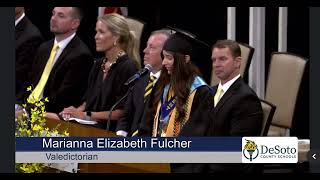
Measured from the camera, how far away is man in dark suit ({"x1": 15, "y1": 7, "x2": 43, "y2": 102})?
6.63m

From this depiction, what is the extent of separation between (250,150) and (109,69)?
1.18m

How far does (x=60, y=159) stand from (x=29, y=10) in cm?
107

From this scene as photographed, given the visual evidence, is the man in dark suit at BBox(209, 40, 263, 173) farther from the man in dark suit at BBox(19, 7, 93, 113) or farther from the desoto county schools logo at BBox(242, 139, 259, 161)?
the man in dark suit at BBox(19, 7, 93, 113)

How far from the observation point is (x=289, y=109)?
660 centimetres

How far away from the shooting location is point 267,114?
620cm

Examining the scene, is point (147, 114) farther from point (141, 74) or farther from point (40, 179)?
point (40, 179)

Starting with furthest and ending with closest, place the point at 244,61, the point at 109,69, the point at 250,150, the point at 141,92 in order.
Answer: the point at 109,69 < the point at 244,61 < the point at 141,92 < the point at 250,150

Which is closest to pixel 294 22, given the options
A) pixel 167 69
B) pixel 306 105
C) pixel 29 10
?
pixel 306 105

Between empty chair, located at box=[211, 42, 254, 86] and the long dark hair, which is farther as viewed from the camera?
empty chair, located at box=[211, 42, 254, 86]

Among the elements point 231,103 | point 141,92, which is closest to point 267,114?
point 231,103

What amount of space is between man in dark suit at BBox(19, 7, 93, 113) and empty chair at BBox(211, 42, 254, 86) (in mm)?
854

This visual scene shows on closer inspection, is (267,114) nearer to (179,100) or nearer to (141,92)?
(179,100)

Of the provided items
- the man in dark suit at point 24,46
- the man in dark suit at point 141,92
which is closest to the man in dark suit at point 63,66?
the man in dark suit at point 24,46

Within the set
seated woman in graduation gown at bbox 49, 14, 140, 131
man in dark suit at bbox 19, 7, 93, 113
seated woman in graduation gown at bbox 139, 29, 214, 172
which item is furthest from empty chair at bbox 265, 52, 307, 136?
man in dark suit at bbox 19, 7, 93, 113
